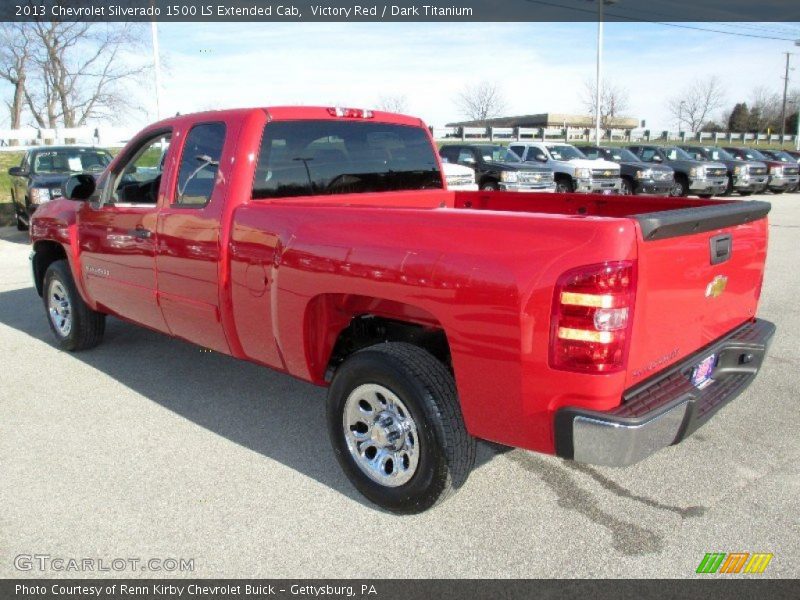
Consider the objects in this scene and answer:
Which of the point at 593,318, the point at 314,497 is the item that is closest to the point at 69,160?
the point at 314,497

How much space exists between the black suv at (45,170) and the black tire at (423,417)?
1054 cm

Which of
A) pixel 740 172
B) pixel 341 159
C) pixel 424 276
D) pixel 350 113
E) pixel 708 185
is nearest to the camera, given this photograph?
pixel 424 276

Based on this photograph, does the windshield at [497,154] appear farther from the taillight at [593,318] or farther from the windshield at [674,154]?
the taillight at [593,318]

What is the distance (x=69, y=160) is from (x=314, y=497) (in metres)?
12.3

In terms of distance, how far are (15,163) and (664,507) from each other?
26.1 meters

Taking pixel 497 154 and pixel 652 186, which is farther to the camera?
pixel 652 186

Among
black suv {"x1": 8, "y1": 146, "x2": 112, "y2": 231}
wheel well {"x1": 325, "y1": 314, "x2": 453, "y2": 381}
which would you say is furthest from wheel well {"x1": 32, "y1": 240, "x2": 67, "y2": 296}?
black suv {"x1": 8, "y1": 146, "x2": 112, "y2": 231}

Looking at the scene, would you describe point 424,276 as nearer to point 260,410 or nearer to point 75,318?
point 260,410

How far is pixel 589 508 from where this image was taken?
3176 millimetres

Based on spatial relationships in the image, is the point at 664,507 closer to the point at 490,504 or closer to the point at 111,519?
the point at 490,504

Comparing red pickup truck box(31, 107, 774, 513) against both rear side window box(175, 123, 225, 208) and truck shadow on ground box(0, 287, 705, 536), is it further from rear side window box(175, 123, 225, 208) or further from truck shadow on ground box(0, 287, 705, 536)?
truck shadow on ground box(0, 287, 705, 536)

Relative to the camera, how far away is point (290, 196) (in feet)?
12.8

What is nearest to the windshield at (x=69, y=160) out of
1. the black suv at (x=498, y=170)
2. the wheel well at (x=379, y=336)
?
the black suv at (x=498, y=170)

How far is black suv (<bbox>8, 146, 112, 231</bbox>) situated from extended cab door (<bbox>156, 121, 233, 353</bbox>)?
347 inches
